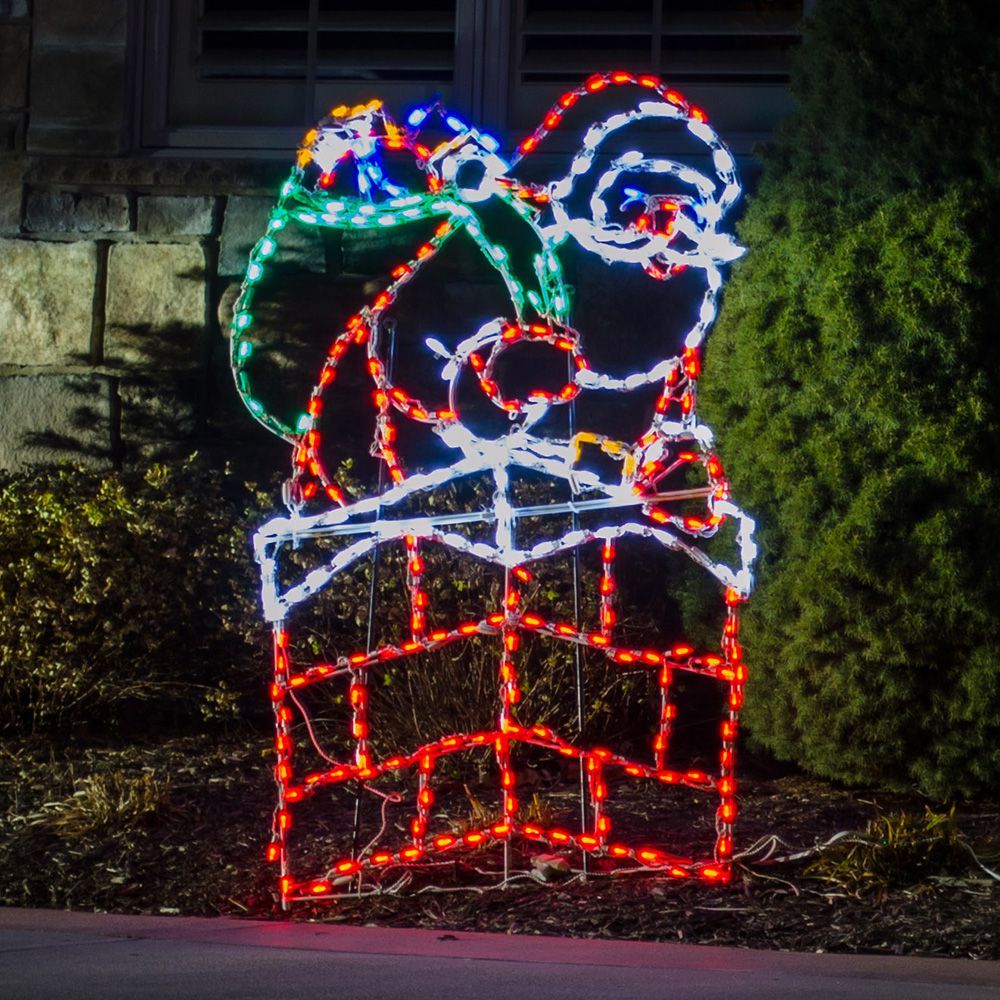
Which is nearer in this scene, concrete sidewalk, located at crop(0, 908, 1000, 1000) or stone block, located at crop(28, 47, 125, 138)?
concrete sidewalk, located at crop(0, 908, 1000, 1000)

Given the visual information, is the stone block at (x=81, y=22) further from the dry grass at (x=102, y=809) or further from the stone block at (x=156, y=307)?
the dry grass at (x=102, y=809)

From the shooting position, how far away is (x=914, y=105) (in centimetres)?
530

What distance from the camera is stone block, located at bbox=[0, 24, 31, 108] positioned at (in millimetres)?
6988

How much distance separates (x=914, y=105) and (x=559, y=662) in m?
2.16

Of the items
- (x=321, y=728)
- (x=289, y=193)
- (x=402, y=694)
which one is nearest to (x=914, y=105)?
(x=289, y=193)

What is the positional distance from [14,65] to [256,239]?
54.4 inches

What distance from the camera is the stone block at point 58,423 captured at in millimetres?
6711

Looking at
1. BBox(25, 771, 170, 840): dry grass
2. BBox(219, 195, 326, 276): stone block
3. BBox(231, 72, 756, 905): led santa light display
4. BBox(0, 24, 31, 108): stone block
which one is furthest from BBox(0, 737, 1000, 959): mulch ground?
BBox(0, 24, 31, 108): stone block

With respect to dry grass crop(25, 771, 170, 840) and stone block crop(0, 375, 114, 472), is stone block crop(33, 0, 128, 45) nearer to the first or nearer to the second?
stone block crop(0, 375, 114, 472)

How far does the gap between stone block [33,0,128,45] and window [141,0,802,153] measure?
158 millimetres

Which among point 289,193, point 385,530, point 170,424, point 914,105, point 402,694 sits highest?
point 914,105

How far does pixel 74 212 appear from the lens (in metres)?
6.88

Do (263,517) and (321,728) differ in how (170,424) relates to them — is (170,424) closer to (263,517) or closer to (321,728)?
(263,517)

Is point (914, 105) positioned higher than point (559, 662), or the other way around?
point (914, 105)
